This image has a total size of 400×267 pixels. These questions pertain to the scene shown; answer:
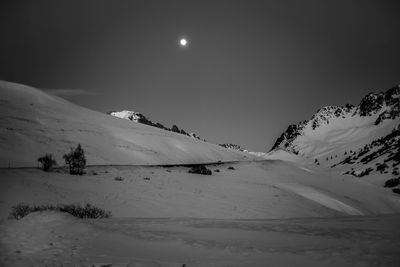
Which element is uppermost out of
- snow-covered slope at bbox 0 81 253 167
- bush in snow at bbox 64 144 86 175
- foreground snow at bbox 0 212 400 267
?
snow-covered slope at bbox 0 81 253 167

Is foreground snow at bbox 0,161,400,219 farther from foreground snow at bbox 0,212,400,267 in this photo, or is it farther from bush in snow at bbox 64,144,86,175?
foreground snow at bbox 0,212,400,267

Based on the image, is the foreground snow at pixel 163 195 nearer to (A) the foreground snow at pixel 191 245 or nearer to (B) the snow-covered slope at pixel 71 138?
(A) the foreground snow at pixel 191 245

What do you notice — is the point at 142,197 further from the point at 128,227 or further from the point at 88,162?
the point at 88,162

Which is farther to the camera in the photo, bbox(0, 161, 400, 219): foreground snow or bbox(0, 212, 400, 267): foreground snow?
bbox(0, 161, 400, 219): foreground snow

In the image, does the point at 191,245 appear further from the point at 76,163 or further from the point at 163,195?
the point at 76,163

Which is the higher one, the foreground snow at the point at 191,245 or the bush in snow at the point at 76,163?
the bush in snow at the point at 76,163

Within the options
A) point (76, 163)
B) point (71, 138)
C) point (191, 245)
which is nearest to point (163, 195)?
point (76, 163)

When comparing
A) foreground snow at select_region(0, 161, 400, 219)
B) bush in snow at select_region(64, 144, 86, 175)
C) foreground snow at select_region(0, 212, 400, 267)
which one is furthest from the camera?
bush in snow at select_region(64, 144, 86, 175)

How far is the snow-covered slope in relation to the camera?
35.0 m

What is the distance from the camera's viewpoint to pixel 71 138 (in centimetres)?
4028

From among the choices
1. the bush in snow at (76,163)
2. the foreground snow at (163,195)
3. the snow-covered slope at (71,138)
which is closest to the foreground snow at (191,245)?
the foreground snow at (163,195)

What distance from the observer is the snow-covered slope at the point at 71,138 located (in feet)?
115

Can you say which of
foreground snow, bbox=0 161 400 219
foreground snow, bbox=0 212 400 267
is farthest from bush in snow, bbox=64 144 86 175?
foreground snow, bbox=0 212 400 267

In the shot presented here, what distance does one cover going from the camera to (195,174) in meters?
30.7
